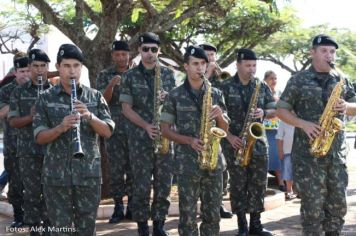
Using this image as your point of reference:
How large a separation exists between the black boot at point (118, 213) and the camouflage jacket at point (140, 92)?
4.94 ft

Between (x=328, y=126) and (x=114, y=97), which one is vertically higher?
(x=114, y=97)

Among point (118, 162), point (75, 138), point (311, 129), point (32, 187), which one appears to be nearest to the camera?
point (75, 138)

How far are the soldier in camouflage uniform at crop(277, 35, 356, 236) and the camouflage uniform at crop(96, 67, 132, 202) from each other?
2.65 metres

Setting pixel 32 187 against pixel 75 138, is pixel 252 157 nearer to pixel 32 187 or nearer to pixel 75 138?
pixel 32 187

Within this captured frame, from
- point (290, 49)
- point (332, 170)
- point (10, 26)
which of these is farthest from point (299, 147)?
point (290, 49)

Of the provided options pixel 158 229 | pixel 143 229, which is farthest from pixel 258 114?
pixel 143 229

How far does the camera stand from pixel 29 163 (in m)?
6.94

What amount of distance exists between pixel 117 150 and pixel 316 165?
3.05 meters

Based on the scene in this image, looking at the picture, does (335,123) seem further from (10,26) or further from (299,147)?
(10,26)

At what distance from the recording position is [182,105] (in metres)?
6.14

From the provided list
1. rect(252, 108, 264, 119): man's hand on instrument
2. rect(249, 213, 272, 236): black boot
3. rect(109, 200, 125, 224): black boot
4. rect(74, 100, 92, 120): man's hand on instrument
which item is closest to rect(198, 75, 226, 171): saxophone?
rect(252, 108, 264, 119): man's hand on instrument

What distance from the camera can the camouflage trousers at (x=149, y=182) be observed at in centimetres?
707

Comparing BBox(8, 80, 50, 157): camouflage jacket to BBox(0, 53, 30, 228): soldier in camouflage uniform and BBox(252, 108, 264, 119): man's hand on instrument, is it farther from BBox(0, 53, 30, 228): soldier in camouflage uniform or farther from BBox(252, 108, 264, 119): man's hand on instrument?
BBox(252, 108, 264, 119): man's hand on instrument

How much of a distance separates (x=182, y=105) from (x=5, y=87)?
273 centimetres
